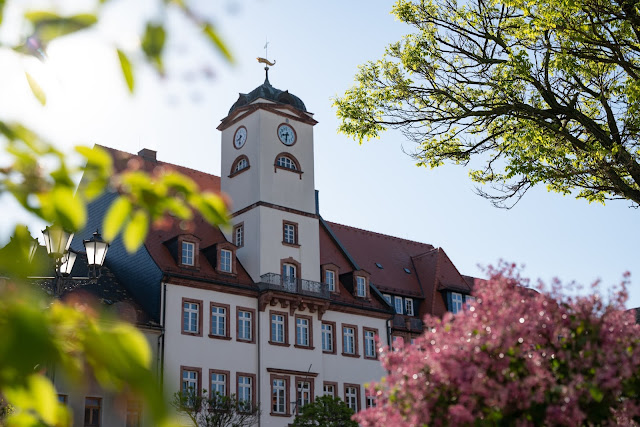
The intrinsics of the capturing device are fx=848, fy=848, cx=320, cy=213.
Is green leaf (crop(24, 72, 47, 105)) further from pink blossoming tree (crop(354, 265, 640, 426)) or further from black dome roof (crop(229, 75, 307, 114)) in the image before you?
black dome roof (crop(229, 75, 307, 114))

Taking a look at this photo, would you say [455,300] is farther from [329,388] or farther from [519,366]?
[519,366]

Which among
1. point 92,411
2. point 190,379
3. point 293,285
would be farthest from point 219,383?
point 293,285

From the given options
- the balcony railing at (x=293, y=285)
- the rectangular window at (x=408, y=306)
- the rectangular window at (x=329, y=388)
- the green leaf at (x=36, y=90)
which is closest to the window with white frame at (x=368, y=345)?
the rectangular window at (x=329, y=388)

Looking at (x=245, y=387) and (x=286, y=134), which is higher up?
(x=286, y=134)

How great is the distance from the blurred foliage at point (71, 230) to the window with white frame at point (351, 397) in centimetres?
3771

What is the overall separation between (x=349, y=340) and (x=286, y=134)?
1034 cm

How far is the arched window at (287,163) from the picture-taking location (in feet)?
132

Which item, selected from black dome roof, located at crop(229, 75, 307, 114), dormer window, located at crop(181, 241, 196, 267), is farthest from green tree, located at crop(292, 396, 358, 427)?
black dome roof, located at crop(229, 75, 307, 114)

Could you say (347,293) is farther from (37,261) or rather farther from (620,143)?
(37,261)

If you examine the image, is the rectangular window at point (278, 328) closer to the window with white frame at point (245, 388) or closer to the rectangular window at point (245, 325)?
the rectangular window at point (245, 325)

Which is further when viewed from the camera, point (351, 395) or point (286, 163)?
point (286, 163)

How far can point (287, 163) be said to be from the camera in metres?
40.8

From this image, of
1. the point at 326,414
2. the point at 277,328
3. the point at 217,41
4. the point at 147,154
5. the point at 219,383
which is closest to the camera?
the point at 217,41

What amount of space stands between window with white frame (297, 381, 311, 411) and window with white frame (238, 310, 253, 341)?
3192mm
